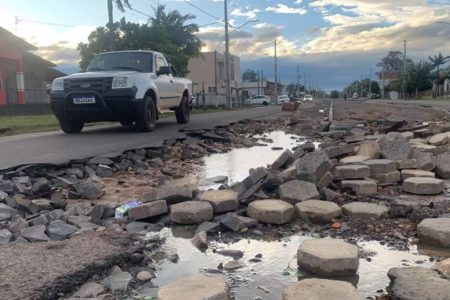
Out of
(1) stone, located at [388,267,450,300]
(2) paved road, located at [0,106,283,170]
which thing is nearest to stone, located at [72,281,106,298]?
(1) stone, located at [388,267,450,300]

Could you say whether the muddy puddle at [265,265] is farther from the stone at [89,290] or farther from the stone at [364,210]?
the stone at [364,210]

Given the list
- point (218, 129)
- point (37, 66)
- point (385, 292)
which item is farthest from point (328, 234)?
point (37, 66)

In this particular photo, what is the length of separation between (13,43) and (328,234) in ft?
99.3

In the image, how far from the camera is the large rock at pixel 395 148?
7.75 metres

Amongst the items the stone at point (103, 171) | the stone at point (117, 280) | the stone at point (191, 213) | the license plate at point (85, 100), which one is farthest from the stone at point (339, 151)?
the stone at point (117, 280)

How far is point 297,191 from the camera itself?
566cm

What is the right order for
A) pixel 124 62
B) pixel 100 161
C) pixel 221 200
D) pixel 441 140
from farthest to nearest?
1. pixel 124 62
2. pixel 441 140
3. pixel 100 161
4. pixel 221 200

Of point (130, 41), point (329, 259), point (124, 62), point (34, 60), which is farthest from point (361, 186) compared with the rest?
point (34, 60)

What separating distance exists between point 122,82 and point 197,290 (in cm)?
Answer: 812

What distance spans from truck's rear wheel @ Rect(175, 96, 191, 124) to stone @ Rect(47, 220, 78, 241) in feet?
33.4

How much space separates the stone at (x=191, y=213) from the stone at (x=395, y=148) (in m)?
3.98

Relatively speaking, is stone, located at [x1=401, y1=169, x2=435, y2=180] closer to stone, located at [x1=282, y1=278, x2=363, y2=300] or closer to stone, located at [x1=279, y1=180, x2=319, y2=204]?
stone, located at [x1=279, y1=180, x2=319, y2=204]

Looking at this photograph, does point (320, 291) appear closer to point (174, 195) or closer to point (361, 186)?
point (174, 195)

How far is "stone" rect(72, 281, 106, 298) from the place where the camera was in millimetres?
3219
